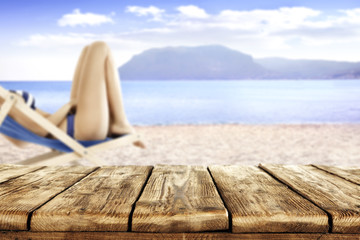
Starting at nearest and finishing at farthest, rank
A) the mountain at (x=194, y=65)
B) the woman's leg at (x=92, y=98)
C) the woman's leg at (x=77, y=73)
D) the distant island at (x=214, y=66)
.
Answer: the woman's leg at (x=92, y=98), the woman's leg at (x=77, y=73), the distant island at (x=214, y=66), the mountain at (x=194, y=65)

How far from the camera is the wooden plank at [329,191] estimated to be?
1.68ft

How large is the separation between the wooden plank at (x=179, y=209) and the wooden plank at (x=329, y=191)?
0.16 metres

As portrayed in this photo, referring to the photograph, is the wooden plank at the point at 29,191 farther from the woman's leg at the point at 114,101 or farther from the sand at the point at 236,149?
the sand at the point at 236,149

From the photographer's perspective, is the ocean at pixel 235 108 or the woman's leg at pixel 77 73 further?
the ocean at pixel 235 108

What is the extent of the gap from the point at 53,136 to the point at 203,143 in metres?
2.60

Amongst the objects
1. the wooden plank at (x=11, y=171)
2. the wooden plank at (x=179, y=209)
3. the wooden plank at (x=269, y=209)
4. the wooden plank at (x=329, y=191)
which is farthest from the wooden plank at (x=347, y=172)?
the wooden plank at (x=11, y=171)

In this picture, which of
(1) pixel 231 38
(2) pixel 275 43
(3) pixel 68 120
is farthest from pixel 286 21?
(3) pixel 68 120

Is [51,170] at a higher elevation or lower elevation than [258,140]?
higher

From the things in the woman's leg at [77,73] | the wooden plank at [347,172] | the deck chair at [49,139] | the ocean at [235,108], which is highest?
the woman's leg at [77,73]

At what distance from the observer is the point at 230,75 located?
62.0 metres

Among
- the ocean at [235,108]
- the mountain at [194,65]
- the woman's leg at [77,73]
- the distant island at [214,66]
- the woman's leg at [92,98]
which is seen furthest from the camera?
the mountain at [194,65]

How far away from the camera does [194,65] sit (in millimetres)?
64000

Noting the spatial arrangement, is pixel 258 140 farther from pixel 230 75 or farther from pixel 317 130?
pixel 230 75

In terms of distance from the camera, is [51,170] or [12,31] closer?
[51,170]
